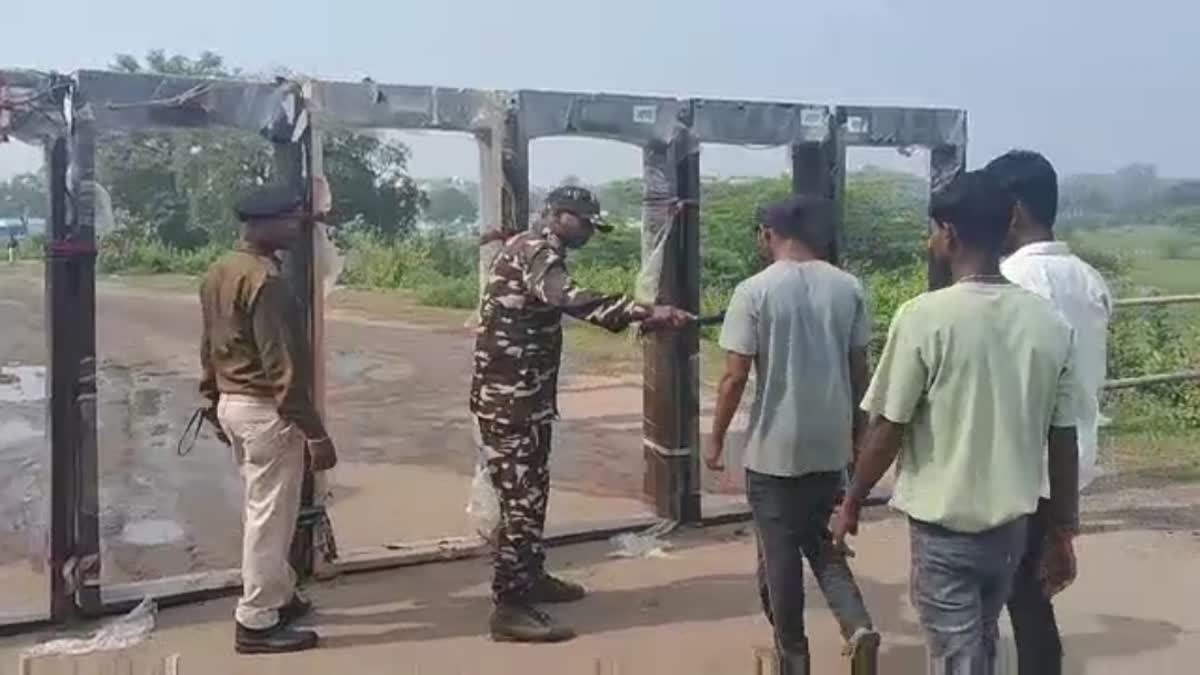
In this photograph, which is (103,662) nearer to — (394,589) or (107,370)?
(394,589)

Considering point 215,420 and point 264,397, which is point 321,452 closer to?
point 264,397

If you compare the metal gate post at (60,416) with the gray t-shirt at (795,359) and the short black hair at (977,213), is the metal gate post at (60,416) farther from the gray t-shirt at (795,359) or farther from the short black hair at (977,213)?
the short black hair at (977,213)

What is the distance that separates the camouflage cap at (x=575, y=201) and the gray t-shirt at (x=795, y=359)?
3.09 feet

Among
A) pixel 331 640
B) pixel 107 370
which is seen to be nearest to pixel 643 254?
pixel 331 640

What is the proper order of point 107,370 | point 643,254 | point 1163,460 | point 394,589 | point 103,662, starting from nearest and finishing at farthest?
point 103,662 → point 394,589 → point 643,254 → point 1163,460 → point 107,370

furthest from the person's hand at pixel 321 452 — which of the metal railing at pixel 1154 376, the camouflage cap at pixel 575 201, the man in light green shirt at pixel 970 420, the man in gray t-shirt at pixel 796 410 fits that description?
the metal railing at pixel 1154 376

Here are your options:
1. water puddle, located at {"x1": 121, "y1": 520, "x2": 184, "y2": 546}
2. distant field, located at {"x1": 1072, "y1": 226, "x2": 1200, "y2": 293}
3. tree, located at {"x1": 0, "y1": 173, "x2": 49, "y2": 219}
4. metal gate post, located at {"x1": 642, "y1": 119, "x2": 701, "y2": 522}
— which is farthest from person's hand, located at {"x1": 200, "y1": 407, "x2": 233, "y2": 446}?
distant field, located at {"x1": 1072, "y1": 226, "x2": 1200, "y2": 293}

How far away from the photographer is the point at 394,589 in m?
5.34

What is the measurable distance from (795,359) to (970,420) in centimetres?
95

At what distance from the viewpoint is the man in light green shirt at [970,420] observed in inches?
122

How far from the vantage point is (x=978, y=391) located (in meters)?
3.09

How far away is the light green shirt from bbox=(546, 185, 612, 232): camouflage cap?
1.87 meters

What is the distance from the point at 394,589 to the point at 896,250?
12.1ft

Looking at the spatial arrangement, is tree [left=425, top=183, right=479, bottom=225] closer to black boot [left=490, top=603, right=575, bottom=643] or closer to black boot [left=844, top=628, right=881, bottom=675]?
black boot [left=490, top=603, right=575, bottom=643]
